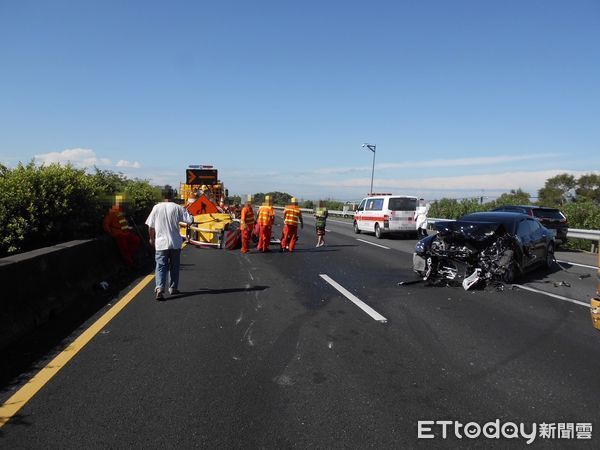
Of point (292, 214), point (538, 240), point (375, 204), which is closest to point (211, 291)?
point (292, 214)

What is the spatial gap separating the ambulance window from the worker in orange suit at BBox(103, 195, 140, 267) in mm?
12421

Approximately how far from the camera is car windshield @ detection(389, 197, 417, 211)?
19.5 metres

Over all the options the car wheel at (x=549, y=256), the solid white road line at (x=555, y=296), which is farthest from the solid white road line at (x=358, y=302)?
the car wheel at (x=549, y=256)

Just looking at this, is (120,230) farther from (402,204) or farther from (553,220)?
(553,220)

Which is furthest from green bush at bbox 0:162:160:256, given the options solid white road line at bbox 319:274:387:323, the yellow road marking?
solid white road line at bbox 319:274:387:323

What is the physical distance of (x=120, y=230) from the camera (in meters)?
9.78

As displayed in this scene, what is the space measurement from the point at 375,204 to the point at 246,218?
880 cm

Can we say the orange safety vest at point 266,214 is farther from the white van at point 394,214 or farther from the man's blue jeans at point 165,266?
the white van at point 394,214

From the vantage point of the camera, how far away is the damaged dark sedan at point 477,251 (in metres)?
8.49

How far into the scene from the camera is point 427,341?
16.9 ft

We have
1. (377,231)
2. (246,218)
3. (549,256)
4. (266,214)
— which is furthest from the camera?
(377,231)

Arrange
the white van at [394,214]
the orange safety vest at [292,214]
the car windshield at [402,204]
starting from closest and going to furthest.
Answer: the orange safety vest at [292,214] < the white van at [394,214] < the car windshield at [402,204]

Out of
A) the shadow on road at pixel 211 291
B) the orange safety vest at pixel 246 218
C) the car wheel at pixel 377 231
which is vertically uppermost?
the orange safety vest at pixel 246 218

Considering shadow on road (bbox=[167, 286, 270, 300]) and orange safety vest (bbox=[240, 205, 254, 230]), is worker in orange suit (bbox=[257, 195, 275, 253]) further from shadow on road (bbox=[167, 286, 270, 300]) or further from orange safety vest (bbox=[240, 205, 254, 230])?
shadow on road (bbox=[167, 286, 270, 300])
